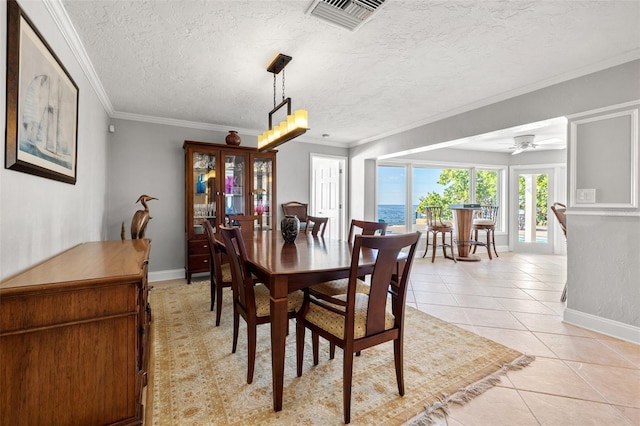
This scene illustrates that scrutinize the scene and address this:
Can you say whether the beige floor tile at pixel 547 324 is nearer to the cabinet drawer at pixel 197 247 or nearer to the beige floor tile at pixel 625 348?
the beige floor tile at pixel 625 348

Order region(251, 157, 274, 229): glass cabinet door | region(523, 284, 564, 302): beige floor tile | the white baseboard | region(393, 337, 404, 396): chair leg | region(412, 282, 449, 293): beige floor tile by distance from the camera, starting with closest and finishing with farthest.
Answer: region(393, 337, 404, 396): chair leg → the white baseboard → region(523, 284, 564, 302): beige floor tile → region(412, 282, 449, 293): beige floor tile → region(251, 157, 274, 229): glass cabinet door

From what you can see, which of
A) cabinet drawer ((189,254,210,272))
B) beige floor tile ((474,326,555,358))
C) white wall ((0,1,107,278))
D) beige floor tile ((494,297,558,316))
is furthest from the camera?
cabinet drawer ((189,254,210,272))

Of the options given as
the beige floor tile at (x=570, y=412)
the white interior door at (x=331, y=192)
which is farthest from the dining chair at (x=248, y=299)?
the white interior door at (x=331, y=192)

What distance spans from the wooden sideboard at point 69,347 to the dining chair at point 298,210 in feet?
12.3

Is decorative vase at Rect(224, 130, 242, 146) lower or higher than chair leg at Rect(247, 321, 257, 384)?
higher

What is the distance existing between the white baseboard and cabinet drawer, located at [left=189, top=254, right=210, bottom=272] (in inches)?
162

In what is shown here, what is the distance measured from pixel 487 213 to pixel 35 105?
7.21 metres

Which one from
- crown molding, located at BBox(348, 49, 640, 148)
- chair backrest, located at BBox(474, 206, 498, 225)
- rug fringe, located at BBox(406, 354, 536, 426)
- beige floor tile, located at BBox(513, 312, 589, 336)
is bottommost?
rug fringe, located at BBox(406, 354, 536, 426)

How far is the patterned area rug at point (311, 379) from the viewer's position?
151 cm

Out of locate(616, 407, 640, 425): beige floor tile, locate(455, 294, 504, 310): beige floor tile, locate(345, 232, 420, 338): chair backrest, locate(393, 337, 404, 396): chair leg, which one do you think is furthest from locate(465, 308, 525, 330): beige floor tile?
locate(345, 232, 420, 338): chair backrest

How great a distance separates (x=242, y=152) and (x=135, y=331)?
11.2 feet

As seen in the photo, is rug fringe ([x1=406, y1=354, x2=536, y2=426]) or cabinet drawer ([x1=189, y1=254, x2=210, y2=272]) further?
cabinet drawer ([x1=189, y1=254, x2=210, y2=272])

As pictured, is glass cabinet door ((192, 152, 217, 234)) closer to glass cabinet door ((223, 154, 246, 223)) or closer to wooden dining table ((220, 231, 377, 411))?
glass cabinet door ((223, 154, 246, 223))

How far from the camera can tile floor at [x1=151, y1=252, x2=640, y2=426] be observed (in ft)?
5.02
